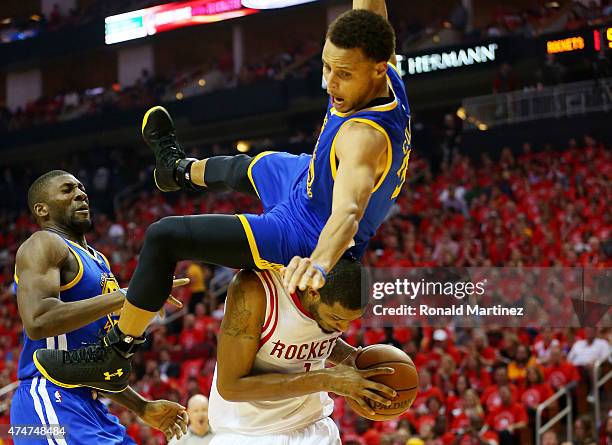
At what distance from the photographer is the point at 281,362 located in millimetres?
3979

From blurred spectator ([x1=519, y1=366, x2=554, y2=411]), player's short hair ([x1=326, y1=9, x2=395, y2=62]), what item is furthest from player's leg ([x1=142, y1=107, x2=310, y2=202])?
blurred spectator ([x1=519, y1=366, x2=554, y2=411])

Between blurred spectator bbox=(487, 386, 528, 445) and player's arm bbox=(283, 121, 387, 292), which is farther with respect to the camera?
blurred spectator bbox=(487, 386, 528, 445)

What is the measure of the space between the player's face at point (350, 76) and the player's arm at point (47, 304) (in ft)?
4.37

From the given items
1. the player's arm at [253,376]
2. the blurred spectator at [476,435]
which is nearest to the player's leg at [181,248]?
the player's arm at [253,376]

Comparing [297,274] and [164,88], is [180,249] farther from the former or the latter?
[164,88]

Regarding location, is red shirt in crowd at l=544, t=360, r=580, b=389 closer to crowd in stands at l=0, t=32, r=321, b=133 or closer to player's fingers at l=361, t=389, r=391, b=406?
player's fingers at l=361, t=389, r=391, b=406

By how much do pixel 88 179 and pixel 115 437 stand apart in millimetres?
18773

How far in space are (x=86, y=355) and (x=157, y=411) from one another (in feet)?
2.52

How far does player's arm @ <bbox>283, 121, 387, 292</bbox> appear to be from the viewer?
9.95 feet

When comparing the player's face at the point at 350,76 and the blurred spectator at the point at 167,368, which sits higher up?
the player's face at the point at 350,76

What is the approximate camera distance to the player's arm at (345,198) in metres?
3.03

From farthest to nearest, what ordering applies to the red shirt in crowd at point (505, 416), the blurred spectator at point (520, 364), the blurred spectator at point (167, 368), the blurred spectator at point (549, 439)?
1. the blurred spectator at point (167, 368)
2. the blurred spectator at point (520, 364)
3. the red shirt in crowd at point (505, 416)
4. the blurred spectator at point (549, 439)

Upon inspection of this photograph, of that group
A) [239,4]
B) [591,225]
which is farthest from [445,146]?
[239,4]

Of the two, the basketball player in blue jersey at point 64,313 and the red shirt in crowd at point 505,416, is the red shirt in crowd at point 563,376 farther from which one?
the basketball player in blue jersey at point 64,313
